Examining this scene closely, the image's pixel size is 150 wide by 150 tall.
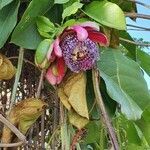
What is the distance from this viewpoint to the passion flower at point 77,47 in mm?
512

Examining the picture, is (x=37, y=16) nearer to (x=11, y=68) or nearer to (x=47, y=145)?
(x=11, y=68)

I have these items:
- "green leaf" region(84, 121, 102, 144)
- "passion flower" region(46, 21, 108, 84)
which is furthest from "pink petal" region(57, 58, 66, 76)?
"green leaf" region(84, 121, 102, 144)

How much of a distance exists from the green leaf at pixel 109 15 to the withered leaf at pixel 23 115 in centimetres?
14

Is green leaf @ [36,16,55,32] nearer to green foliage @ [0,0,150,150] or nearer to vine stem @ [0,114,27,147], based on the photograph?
green foliage @ [0,0,150,150]

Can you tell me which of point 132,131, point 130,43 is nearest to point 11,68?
point 130,43

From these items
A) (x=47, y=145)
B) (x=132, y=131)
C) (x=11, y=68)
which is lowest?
(x=132, y=131)

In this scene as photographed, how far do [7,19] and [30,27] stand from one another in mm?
42

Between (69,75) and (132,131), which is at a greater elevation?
(69,75)

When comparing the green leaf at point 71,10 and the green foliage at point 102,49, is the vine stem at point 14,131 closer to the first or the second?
the green foliage at point 102,49

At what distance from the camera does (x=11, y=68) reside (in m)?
0.60

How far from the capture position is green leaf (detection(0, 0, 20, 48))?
55 centimetres

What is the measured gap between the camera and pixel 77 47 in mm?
518

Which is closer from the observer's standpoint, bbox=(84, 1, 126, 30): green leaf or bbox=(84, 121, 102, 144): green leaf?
bbox=(84, 1, 126, 30): green leaf

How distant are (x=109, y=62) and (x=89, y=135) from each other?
234 millimetres
